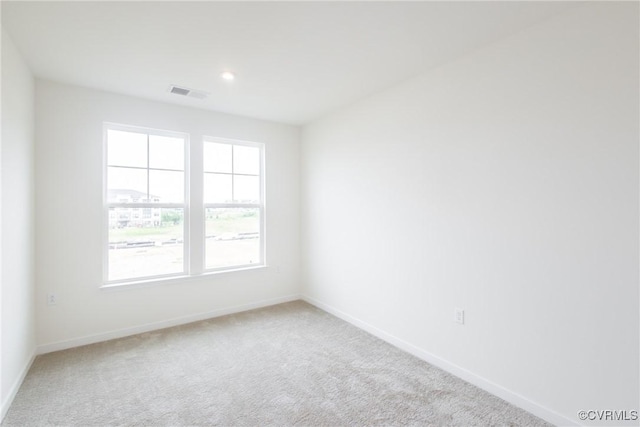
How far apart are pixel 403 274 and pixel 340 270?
1.02 meters

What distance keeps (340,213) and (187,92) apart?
2.14 m

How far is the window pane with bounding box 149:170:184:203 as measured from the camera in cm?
356

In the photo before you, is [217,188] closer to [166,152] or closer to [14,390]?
[166,152]

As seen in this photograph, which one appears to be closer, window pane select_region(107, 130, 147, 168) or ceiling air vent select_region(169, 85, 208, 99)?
ceiling air vent select_region(169, 85, 208, 99)

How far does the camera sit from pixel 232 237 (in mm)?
4125

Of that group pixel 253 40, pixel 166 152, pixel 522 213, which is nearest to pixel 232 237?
pixel 166 152

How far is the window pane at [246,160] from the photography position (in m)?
4.16

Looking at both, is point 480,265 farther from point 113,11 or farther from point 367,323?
point 113,11

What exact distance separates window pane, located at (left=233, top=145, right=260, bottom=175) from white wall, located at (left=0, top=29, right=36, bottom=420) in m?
2.01

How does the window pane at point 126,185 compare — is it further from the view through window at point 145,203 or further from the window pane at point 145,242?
the window pane at point 145,242

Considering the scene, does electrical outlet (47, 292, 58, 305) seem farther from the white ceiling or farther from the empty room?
the white ceiling

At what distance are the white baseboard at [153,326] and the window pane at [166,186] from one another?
55.1 inches

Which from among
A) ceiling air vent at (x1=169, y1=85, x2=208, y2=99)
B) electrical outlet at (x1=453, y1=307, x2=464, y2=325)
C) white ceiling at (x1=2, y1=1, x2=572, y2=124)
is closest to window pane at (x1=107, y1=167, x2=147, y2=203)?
white ceiling at (x1=2, y1=1, x2=572, y2=124)

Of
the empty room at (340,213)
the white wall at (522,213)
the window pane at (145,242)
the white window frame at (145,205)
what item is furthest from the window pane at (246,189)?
the white wall at (522,213)
